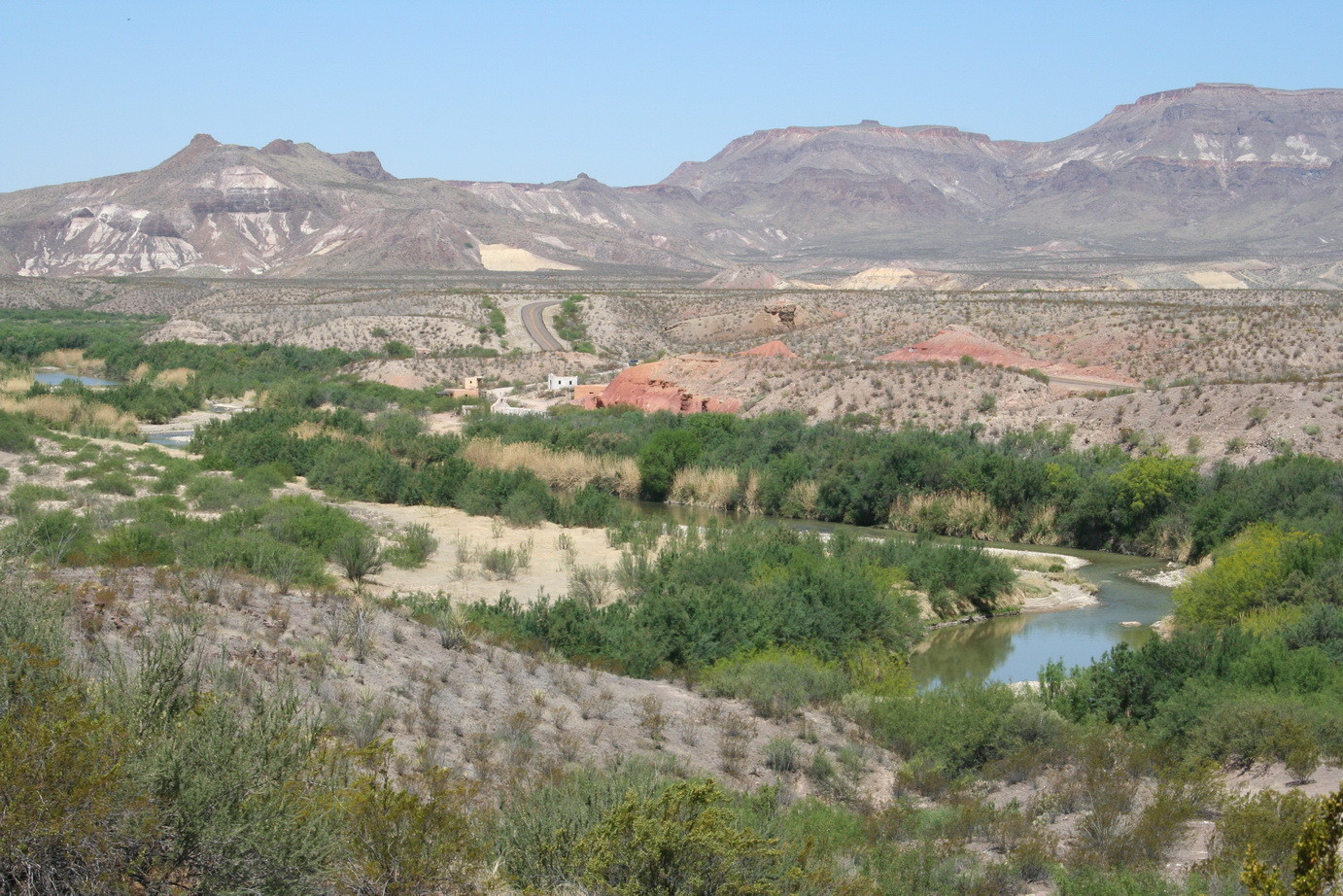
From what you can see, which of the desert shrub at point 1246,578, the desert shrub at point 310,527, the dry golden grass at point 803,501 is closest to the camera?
the desert shrub at point 1246,578

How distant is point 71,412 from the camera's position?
41656 millimetres

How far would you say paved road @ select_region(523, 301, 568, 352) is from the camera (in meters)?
75.6

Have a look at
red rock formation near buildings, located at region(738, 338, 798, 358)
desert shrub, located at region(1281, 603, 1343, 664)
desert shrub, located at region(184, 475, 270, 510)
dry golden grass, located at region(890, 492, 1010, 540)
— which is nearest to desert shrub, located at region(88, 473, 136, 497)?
desert shrub, located at region(184, 475, 270, 510)

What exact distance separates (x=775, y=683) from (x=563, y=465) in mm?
22212

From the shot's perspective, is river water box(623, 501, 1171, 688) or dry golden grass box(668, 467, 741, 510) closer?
river water box(623, 501, 1171, 688)

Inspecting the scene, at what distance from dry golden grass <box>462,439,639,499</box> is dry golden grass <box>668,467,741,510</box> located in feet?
4.33

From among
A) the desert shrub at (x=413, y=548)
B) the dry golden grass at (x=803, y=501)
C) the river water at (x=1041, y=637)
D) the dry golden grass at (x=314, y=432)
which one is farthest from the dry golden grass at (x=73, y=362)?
the river water at (x=1041, y=637)

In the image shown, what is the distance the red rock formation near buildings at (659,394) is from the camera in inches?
2010

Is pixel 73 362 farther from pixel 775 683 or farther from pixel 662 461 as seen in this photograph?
pixel 775 683

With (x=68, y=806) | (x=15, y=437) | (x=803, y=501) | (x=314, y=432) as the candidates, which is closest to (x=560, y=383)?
(x=314, y=432)

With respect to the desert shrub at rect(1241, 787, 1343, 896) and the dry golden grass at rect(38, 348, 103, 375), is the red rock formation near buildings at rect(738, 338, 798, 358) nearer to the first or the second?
the dry golden grass at rect(38, 348, 103, 375)

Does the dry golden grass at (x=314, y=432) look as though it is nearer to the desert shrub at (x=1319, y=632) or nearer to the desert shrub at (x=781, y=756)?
the desert shrub at (x=781, y=756)

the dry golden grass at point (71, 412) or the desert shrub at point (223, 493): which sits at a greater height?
the dry golden grass at point (71, 412)

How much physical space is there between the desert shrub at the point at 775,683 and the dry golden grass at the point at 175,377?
49.0 metres
